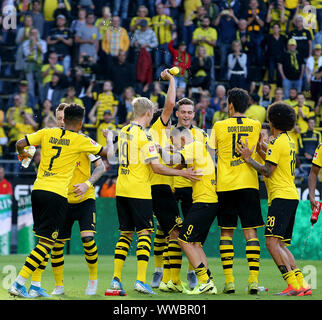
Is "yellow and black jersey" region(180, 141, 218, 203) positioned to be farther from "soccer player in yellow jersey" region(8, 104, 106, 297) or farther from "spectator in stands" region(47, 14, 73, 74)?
"spectator in stands" region(47, 14, 73, 74)

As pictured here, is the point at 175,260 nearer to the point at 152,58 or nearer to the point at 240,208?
the point at 240,208

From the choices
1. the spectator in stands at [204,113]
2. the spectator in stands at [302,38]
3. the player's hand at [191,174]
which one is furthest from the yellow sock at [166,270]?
the spectator in stands at [302,38]

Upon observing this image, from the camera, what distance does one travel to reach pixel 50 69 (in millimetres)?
19266

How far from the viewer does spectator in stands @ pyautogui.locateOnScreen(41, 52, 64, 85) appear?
1920 centimetres

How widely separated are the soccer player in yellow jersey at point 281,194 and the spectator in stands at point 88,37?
11.5 meters

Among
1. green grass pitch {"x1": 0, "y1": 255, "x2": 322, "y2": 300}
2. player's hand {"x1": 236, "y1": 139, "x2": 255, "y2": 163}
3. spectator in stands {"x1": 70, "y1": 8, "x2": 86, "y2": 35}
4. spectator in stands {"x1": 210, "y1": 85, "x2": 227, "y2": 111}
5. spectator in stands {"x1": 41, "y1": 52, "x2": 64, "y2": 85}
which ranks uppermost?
spectator in stands {"x1": 70, "y1": 8, "x2": 86, "y2": 35}

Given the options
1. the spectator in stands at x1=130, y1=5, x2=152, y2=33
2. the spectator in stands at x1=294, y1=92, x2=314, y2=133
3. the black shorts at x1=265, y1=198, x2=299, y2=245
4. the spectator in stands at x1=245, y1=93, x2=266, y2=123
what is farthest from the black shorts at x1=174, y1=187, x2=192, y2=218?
the spectator in stands at x1=130, y1=5, x2=152, y2=33

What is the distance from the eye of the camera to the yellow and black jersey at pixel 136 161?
8523 mm

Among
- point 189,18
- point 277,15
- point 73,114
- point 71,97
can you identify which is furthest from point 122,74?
point 73,114

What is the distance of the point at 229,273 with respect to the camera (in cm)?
887

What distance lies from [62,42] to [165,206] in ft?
38.1

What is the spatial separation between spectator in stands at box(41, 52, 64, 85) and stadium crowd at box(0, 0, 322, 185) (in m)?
0.03

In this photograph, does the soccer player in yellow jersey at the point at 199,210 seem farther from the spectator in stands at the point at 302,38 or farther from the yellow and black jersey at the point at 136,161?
the spectator in stands at the point at 302,38

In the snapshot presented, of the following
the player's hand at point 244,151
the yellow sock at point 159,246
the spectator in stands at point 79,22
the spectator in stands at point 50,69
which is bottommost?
the yellow sock at point 159,246
